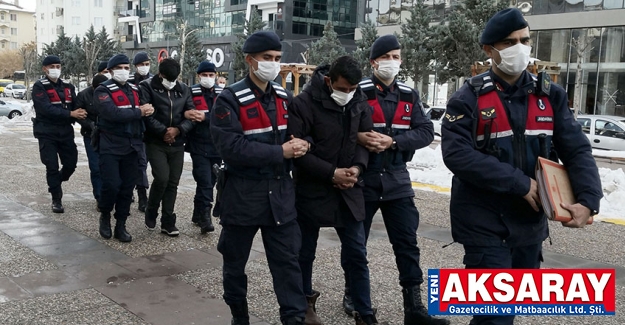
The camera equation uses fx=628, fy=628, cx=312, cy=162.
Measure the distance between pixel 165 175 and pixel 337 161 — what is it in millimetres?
3281

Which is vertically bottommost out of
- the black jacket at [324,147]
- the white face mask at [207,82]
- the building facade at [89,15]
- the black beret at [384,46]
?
the black jacket at [324,147]

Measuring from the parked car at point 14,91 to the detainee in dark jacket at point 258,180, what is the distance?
65.8 metres

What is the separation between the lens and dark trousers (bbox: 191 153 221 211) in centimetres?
759

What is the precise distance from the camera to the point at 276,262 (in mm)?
4152

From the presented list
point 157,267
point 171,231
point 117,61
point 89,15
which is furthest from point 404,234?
point 89,15

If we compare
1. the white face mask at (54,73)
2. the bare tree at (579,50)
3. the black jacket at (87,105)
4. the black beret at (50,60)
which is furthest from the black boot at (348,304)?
the bare tree at (579,50)

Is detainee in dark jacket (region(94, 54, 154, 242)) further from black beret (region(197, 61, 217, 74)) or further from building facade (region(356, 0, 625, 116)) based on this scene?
building facade (region(356, 0, 625, 116))

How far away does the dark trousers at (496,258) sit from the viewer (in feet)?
10.9

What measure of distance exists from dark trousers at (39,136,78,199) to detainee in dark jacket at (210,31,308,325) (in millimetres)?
4959

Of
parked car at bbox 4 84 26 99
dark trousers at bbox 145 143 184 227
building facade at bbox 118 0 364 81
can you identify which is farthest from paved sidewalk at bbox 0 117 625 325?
parked car at bbox 4 84 26 99

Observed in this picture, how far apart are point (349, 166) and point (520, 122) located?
1285 millimetres

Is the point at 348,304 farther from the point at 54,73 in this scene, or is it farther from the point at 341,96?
the point at 54,73

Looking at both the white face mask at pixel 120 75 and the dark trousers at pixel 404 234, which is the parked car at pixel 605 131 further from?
the dark trousers at pixel 404 234

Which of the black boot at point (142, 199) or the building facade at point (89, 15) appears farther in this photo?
the building facade at point (89, 15)
